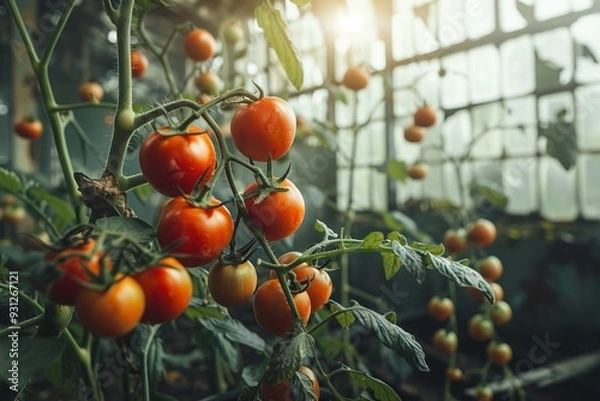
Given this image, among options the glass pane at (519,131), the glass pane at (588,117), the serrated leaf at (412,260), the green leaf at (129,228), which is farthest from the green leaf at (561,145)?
the green leaf at (129,228)

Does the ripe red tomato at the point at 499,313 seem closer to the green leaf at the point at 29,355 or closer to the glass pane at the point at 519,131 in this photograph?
the glass pane at the point at 519,131

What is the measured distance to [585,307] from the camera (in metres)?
1.91

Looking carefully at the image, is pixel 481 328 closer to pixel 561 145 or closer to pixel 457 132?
pixel 561 145

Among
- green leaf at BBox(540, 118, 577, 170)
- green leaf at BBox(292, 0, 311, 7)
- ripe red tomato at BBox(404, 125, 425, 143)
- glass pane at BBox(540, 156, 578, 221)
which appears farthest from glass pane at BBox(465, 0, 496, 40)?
green leaf at BBox(292, 0, 311, 7)

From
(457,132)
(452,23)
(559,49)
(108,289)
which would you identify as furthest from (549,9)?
(108,289)

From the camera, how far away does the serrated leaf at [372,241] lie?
49 centimetres

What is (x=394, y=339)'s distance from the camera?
1.57 feet

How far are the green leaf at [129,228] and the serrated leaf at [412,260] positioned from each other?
23cm

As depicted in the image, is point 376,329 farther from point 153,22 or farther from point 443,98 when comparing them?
point 153,22

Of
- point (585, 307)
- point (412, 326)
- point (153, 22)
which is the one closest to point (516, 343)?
point (585, 307)

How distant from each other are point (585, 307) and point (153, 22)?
4484mm

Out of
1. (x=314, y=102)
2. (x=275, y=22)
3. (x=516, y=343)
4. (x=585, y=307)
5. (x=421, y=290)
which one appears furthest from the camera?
(x=314, y=102)

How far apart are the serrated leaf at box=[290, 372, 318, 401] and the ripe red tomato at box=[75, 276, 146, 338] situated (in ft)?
0.56

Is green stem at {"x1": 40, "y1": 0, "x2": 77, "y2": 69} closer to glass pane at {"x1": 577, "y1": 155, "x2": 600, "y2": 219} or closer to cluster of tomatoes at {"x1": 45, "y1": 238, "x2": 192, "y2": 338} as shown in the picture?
cluster of tomatoes at {"x1": 45, "y1": 238, "x2": 192, "y2": 338}
